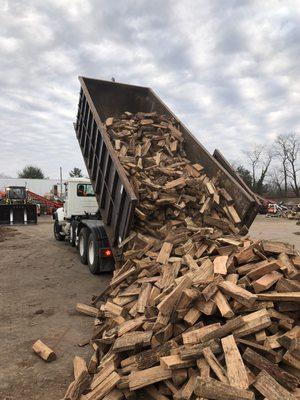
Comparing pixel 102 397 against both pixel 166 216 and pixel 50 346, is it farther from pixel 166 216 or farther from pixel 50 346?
pixel 166 216

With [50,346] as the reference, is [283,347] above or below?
above

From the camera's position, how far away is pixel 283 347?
149 inches

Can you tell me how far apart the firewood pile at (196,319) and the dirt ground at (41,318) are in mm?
404

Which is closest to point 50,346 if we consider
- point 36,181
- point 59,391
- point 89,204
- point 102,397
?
point 59,391

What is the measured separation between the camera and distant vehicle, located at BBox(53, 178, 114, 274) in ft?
30.3

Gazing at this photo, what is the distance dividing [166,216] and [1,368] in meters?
3.78

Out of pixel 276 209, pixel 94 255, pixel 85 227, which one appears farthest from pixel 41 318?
pixel 276 209

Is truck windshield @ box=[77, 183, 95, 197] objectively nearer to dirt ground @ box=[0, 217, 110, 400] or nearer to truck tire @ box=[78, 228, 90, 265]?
dirt ground @ box=[0, 217, 110, 400]

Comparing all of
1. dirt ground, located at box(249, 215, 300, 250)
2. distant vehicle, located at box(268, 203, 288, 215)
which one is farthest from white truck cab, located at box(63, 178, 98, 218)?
distant vehicle, located at box(268, 203, 288, 215)

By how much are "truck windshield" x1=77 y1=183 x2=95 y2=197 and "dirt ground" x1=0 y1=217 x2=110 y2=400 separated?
6.85ft

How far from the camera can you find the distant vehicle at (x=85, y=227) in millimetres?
9242

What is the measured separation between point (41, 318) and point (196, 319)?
3.46 meters

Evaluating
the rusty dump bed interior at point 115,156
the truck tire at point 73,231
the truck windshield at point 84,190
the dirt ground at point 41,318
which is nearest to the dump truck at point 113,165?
the rusty dump bed interior at point 115,156

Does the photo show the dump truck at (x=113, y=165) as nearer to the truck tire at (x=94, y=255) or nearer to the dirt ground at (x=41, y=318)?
the truck tire at (x=94, y=255)
